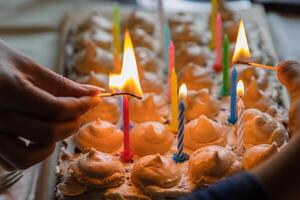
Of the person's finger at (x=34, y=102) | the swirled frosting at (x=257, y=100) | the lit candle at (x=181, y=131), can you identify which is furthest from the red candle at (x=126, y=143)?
the swirled frosting at (x=257, y=100)

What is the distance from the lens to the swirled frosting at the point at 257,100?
1.40 meters

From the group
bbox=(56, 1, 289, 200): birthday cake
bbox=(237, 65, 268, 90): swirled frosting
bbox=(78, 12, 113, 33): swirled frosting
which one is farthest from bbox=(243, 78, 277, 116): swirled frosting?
bbox=(78, 12, 113, 33): swirled frosting

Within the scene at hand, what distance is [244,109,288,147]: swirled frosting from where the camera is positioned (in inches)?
49.4

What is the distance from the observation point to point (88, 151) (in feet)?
4.07

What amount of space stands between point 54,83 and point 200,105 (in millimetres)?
449

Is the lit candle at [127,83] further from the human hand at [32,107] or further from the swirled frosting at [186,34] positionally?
the swirled frosting at [186,34]

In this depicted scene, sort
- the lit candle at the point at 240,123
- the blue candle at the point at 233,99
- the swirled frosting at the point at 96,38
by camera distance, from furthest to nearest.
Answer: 1. the swirled frosting at the point at 96,38
2. the blue candle at the point at 233,99
3. the lit candle at the point at 240,123

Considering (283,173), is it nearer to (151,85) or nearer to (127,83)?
(127,83)

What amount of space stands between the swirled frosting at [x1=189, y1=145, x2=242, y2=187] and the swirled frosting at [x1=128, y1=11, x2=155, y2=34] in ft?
2.70

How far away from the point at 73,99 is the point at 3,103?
14cm

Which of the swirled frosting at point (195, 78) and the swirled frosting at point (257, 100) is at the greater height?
the swirled frosting at point (195, 78)

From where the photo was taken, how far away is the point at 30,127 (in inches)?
39.4

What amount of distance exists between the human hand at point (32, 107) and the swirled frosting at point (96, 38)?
0.68 m

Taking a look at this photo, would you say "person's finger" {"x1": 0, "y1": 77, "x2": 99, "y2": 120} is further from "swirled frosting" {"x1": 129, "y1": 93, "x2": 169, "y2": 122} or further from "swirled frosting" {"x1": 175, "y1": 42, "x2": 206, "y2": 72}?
"swirled frosting" {"x1": 175, "y1": 42, "x2": 206, "y2": 72}
